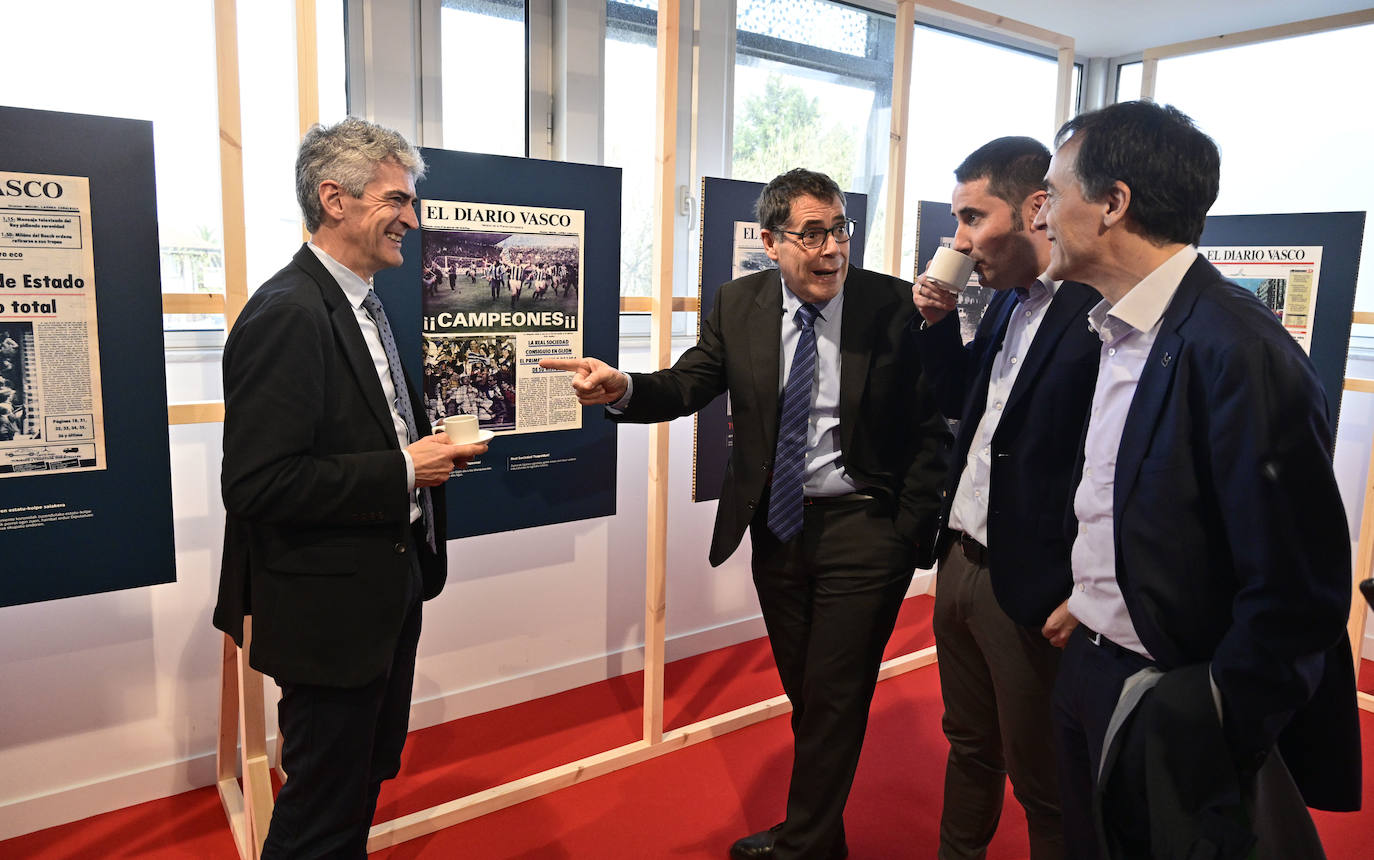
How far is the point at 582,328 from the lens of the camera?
270 cm

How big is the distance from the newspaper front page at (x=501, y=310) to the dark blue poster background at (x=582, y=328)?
34mm

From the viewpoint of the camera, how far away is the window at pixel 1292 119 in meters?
4.25

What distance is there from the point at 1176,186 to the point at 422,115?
250 cm

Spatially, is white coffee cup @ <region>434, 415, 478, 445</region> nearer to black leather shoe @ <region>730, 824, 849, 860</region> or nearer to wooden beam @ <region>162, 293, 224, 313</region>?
wooden beam @ <region>162, 293, 224, 313</region>

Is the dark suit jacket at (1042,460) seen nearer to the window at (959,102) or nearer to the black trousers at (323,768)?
the black trousers at (323,768)

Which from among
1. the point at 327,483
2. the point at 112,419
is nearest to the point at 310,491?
the point at 327,483

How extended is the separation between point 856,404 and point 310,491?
1.29m

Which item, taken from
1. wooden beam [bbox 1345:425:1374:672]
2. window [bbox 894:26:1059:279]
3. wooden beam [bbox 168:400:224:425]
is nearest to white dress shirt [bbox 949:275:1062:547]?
wooden beam [bbox 168:400:224:425]

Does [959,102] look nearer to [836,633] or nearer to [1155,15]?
[1155,15]

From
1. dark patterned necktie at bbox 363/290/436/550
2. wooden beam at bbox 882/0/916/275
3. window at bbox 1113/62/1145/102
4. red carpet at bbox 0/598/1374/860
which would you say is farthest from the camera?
window at bbox 1113/62/1145/102

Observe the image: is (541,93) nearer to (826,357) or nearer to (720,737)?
(826,357)

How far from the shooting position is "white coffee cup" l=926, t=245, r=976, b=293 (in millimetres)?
1946

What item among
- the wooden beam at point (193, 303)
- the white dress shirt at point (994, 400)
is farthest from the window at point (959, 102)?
the wooden beam at point (193, 303)

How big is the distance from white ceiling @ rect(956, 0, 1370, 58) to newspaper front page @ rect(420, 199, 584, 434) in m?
2.95
